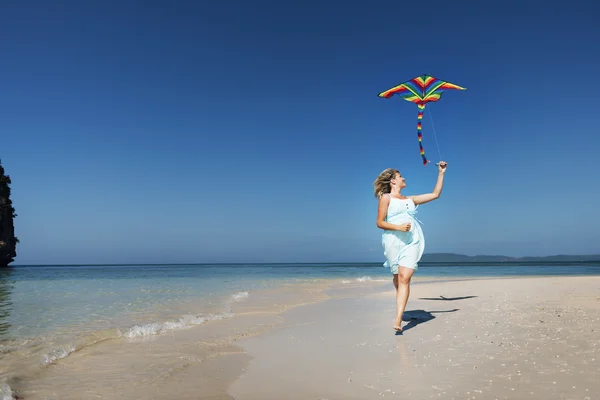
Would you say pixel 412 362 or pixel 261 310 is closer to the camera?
pixel 412 362

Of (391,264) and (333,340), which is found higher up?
(391,264)

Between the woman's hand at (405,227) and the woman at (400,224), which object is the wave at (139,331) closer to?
the woman at (400,224)

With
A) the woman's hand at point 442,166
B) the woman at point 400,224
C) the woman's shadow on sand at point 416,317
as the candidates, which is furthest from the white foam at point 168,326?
the woman's hand at point 442,166

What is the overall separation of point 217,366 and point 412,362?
2.26 metres

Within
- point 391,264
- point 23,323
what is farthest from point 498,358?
point 23,323

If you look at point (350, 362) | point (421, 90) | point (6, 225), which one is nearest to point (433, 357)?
point (350, 362)

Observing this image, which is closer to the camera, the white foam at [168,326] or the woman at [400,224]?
the woman at [400,224]

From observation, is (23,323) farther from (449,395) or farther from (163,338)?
(449,395)

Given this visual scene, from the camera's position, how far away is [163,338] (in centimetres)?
666

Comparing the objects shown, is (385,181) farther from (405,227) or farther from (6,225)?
(6,225)

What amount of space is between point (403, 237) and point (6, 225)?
80078 mm

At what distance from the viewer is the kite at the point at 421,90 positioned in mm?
8076

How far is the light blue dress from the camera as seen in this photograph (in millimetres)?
6066

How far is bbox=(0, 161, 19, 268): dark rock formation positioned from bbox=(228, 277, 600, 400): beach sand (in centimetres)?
7387
